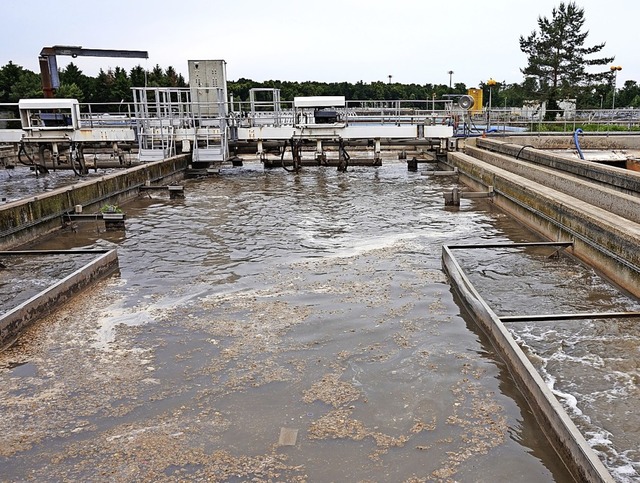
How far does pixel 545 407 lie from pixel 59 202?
9.94 meters

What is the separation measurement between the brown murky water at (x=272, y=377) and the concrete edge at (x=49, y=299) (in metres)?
0.13

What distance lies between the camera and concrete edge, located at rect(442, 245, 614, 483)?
3.37m

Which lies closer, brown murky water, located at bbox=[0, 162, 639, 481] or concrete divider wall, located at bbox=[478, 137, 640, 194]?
brown murky water, located at bbox=[0, 162, 639, 481]

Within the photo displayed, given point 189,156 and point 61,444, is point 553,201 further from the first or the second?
point 189,156

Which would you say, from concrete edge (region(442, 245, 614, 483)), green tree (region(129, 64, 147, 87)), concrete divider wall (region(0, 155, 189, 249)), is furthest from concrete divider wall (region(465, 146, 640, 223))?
green tree (region(129, 64, 147, 87))

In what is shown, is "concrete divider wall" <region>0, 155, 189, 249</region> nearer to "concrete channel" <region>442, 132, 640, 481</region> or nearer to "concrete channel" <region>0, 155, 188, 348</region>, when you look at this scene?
"concrete channel" <region>0, 155, 188, 348</region>

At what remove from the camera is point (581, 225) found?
8.45 m

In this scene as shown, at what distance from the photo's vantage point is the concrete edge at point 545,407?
3.37 m

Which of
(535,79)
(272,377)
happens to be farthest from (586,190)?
(535,79)

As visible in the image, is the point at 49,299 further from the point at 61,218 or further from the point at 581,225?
the point at 581,225

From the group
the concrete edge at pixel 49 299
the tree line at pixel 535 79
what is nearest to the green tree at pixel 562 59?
the tree line at pixel 535 79

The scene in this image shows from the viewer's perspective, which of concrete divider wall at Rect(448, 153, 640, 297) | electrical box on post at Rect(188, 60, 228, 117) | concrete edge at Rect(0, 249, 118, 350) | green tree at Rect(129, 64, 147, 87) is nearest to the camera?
concrete edge at Rect(0, 249, 118, 350)

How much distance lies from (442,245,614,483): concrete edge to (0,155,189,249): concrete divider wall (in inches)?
302

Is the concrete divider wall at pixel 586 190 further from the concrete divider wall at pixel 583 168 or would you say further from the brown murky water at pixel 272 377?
the brown murky water at pixel 272 377
